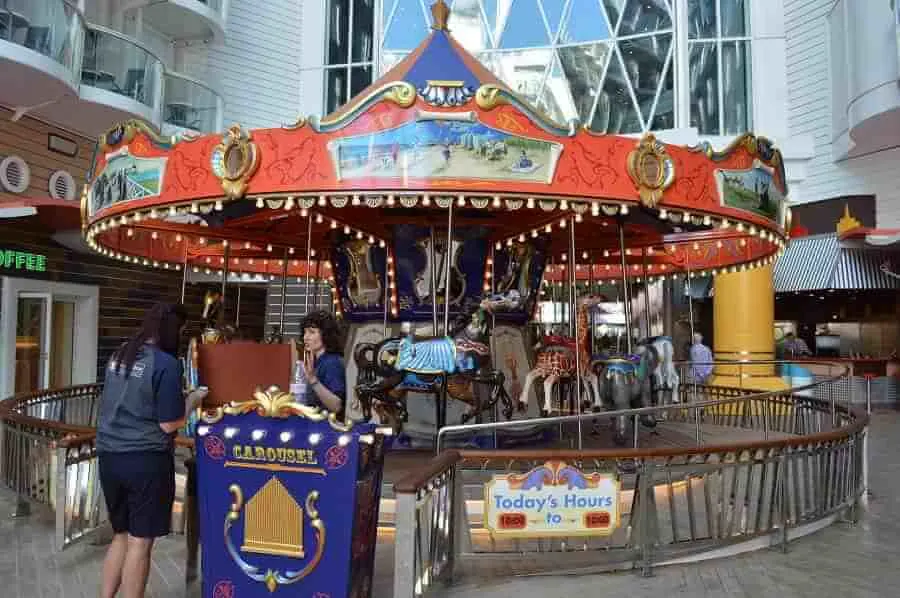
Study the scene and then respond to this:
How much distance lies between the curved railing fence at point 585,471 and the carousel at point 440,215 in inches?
54.7

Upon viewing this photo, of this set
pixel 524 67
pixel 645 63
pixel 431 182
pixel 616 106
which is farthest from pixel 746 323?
pixel 431 182

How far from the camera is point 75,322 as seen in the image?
15828mm

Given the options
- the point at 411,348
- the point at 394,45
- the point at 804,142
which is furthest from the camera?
the point at 394,45

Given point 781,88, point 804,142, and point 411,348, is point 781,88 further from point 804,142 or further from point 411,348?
point 411,348

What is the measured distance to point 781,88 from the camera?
20.8 m

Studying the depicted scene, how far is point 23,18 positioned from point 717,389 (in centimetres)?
1300

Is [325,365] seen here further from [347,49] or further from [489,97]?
[347,49]

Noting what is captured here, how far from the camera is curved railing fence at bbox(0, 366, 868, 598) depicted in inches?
196

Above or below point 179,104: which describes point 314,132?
below

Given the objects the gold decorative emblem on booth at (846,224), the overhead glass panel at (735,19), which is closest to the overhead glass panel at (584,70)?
the overhead glass panel at (735,19)

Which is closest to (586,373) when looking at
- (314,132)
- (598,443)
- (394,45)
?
(598,443)

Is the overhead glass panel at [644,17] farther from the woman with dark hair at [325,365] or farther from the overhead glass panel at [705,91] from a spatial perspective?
the woman with dark hair at [325,365]

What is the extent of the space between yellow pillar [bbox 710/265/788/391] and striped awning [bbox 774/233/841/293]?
180cm

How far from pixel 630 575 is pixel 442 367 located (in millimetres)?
3095
